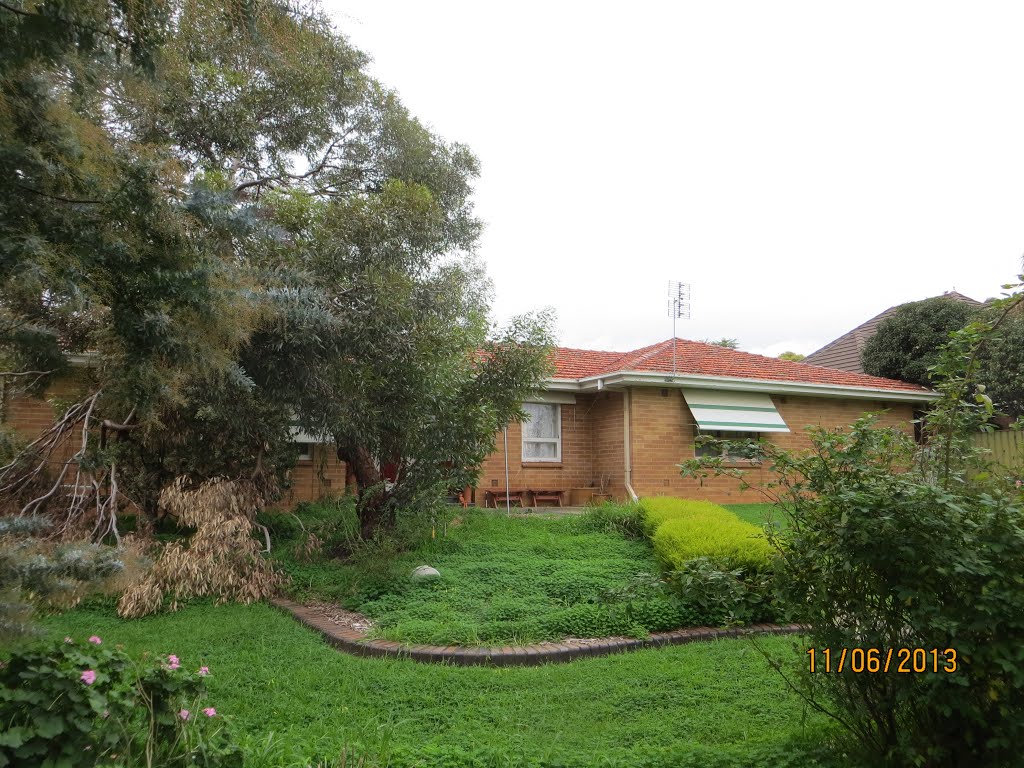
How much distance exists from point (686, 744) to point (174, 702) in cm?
265

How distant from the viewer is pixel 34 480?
9.35 metres

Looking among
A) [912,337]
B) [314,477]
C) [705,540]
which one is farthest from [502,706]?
[912,337]

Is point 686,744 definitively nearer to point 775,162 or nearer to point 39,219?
point 39,219

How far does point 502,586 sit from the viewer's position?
7883 mm

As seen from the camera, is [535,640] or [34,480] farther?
[34,480]

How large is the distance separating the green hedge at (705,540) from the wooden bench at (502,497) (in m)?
5.33

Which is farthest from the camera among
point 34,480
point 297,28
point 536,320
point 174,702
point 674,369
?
point 674,369

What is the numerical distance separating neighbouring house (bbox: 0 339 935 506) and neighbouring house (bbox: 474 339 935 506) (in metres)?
0.02

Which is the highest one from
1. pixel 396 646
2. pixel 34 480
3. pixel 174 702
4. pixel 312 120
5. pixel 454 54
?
pixel 312 120

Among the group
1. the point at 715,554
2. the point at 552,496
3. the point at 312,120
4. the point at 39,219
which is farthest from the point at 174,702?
the point at 552,496

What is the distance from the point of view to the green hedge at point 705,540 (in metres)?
7.30

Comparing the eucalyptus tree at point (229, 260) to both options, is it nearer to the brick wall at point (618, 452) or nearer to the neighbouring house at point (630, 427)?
the neighbouring house at point (630, 427)

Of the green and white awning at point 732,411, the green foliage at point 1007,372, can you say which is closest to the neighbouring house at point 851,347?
the green foliage at point 1007,372
